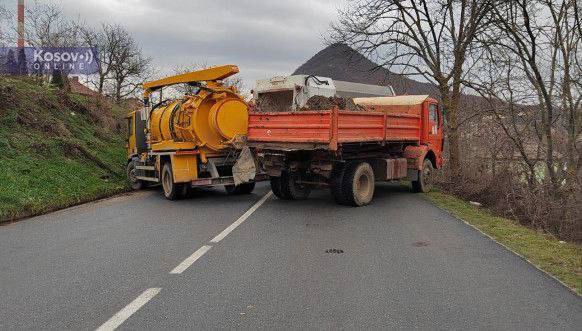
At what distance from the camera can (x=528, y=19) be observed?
14547 millimetres

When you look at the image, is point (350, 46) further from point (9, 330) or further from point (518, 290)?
point (9, 330)

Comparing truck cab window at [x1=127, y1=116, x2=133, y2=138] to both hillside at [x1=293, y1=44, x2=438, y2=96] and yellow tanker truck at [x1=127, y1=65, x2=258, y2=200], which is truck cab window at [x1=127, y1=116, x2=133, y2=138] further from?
hillside at [x1=293, y1=44, x2=438, y2=96]

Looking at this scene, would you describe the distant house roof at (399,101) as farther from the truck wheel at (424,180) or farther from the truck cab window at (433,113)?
the truck wheel at (424,180)

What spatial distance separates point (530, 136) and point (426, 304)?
51.2ft

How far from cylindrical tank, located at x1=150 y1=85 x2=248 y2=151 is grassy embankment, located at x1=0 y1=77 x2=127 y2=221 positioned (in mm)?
3187

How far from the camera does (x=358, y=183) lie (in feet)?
40.1

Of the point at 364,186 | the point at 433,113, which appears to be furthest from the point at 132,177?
the point at 433,113

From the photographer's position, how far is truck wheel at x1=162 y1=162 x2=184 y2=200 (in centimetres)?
1360

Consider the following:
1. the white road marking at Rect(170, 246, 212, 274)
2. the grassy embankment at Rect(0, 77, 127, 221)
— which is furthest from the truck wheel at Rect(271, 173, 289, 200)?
the white road marking at Rect(170, 246, 212, 274)

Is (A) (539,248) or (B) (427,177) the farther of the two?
(B) (427,177)

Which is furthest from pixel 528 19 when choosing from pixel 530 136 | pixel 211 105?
pixel 211 105

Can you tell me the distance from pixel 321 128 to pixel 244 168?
9.50 ft

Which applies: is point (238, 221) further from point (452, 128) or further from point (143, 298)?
point (452, 128)

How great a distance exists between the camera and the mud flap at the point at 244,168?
1301 cm
